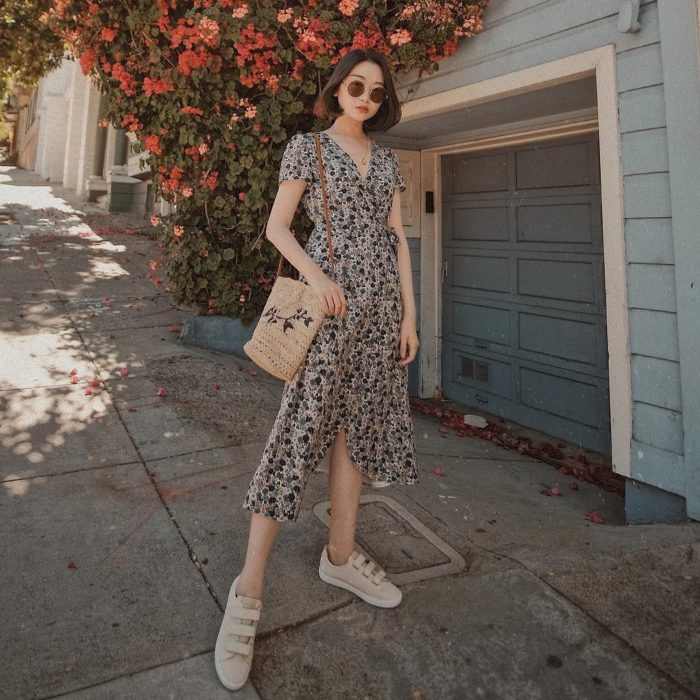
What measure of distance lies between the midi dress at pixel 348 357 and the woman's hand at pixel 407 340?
3 centimetres

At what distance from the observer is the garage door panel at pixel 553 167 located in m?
4.27

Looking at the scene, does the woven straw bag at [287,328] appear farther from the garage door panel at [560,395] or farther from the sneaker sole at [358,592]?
the garage door panel at [560,395]

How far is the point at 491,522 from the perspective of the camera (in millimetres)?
2984

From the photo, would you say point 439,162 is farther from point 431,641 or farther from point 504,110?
point 431,641

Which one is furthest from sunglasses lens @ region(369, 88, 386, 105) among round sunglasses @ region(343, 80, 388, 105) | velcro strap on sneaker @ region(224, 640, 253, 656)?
velcro strap on sneaker @ region(224, 640, 253, 656)

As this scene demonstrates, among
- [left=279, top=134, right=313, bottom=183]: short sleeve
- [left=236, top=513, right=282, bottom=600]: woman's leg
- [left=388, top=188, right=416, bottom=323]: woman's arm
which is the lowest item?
[left=236, top=513, right=282, bottom=600]: woman's leg

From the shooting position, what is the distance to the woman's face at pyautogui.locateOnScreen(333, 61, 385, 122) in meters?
2.11

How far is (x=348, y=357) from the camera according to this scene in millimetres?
2025

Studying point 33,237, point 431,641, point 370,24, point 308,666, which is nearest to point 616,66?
point 370,24

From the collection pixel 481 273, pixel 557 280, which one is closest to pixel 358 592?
pixel 557 280

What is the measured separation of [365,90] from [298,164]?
0.40 metres

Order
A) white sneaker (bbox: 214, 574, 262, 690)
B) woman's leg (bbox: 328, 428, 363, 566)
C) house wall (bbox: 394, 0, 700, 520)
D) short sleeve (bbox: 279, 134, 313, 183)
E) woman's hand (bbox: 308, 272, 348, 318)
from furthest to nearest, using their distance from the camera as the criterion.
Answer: house wall (bbox: 394, 0, 700, 520) < woman's leg (bbox: 328, 428, 363, 566) < short sleeve (bbox: 279, 134, 313, 183) < woman's hand (bbox: 308, 272, 348, 318) < white sneaker (bbox: 214, 574, 262, 690)

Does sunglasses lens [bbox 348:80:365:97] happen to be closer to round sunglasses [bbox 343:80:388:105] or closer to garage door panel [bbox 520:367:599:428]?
round sunglasses [bbox 343:80:388:105]

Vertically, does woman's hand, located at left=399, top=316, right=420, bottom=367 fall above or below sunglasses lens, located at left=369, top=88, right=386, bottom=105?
below
